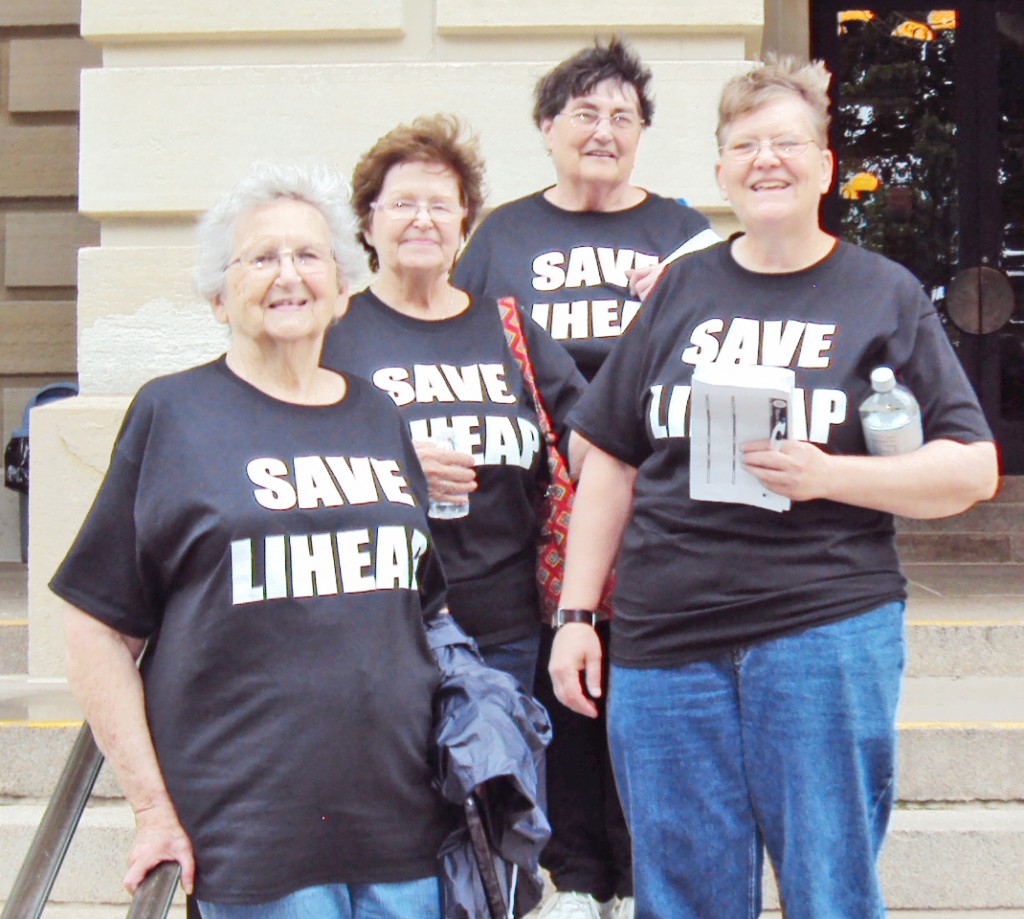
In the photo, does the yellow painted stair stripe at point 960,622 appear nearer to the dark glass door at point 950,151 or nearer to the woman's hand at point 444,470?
the woman's hand at point 444,470

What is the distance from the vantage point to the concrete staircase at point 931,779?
3.47 meters

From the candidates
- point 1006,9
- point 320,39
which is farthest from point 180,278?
point 1006,9

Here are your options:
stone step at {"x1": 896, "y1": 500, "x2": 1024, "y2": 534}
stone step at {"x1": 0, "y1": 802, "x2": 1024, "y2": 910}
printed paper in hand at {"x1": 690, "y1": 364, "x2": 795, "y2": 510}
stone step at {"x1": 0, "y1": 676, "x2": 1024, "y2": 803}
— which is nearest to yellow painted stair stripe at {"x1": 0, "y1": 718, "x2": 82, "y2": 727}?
stone step at {"x1": 0, "y1": 676, "x2": 1024, "y2": 803}

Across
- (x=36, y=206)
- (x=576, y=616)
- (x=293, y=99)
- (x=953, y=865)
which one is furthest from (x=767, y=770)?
(x=36, y=206)

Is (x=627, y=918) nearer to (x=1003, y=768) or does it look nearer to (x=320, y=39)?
(x=1003, y=768)

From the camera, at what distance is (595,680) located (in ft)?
7.88

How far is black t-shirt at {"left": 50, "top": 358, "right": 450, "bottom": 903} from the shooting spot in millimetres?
1843

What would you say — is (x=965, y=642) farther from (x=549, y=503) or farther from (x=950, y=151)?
(x=950, y=151)

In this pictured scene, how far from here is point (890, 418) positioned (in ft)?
6.79

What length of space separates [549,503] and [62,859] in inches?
43.6

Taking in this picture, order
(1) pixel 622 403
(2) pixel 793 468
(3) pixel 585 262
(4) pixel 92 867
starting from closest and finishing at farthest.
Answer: (2) pixel 793 468 → (1) pixel 622 403 → (3) pixel 585 262 → (4) pixel 92 867

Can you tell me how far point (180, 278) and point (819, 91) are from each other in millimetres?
3056

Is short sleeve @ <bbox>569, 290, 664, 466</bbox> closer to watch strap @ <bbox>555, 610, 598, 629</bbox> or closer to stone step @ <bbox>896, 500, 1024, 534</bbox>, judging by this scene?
watch strap @ <bbox>555, 610, 598, 629</bbox>

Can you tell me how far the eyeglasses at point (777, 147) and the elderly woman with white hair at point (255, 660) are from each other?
770 mm
